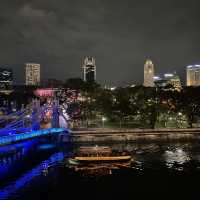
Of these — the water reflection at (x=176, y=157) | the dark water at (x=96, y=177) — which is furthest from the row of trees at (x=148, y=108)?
the dark water at (x=96, y=177)

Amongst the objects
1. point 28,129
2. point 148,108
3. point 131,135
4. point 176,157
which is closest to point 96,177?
point 176,157

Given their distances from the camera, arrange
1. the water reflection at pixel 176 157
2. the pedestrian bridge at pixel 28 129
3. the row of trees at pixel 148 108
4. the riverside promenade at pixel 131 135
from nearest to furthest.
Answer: the water reflection at pixel 176 157 < the pedestrian bridge at pixel 28 129 < the riverside promenade at pixel 131 135 < the row of trees at pixel 148 108

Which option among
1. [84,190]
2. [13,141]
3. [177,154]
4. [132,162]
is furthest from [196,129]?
[84,190]

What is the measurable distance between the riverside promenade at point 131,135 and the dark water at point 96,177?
77.5 feet

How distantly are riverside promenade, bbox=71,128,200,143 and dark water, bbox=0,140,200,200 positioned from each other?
77.5ft

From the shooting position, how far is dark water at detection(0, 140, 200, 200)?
50.7m

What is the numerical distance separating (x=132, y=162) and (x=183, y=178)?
53.3 feet

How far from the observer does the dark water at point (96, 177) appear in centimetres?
5069

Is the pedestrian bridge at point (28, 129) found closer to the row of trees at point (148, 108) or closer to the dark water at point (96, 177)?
the dark water at point (96, 177)

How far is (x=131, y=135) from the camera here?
114562mm

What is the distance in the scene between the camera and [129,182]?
57062 mm

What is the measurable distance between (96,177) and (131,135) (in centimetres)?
5401

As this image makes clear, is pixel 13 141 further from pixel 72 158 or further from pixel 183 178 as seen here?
pixel 183 178

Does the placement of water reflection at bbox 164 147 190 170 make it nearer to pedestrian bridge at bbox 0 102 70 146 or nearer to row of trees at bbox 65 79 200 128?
pedestrian bridge at bbox 0 102 70 146
